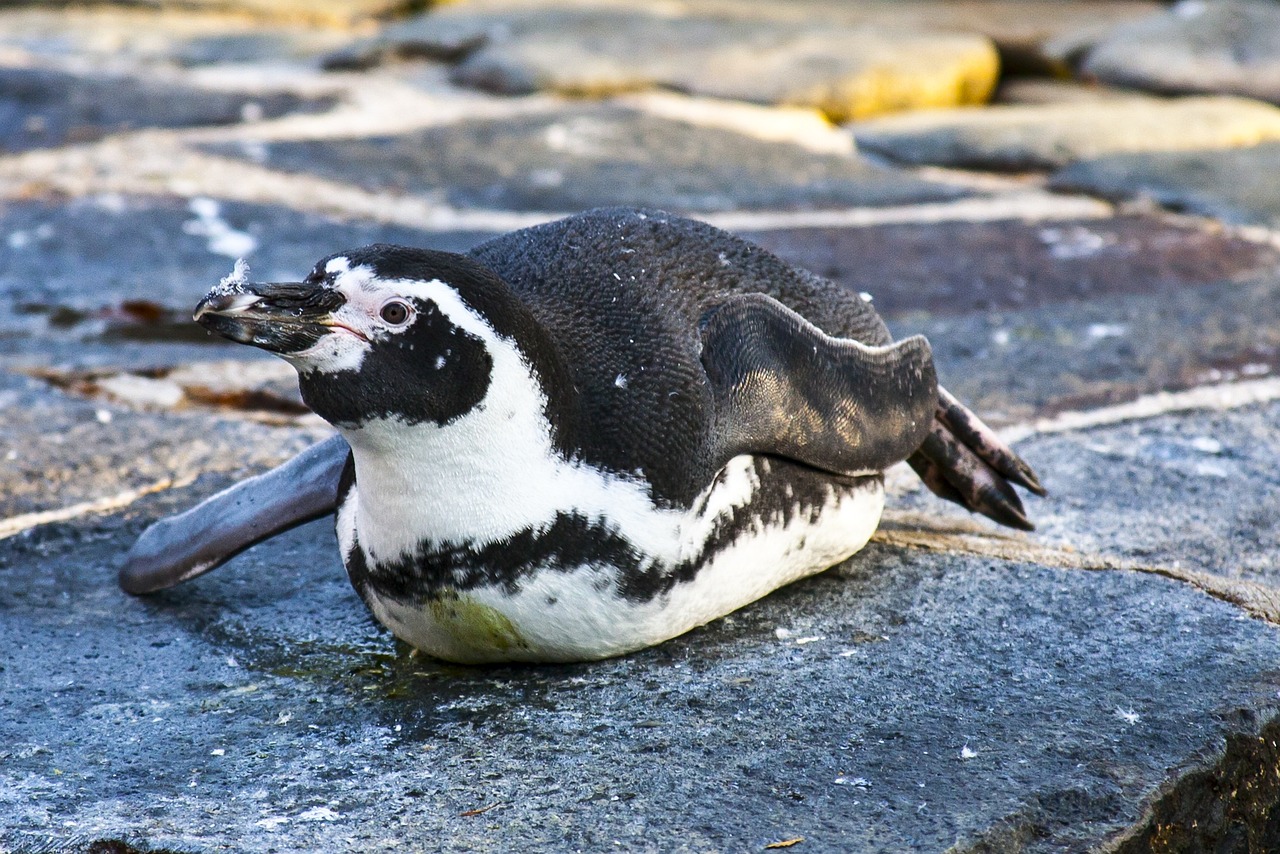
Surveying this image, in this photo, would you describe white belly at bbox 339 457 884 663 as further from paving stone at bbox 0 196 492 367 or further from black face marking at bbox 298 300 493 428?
paving stone at bbox 0 196 492 367

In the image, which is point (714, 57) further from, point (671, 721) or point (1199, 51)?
point (671, 721)

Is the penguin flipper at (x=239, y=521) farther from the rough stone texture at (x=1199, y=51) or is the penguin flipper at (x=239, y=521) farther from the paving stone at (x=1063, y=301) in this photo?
the rough stone texture at (x=1199, y=51)

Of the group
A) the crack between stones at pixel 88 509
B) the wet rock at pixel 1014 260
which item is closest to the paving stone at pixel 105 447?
the crack between stones at pixel 88 509

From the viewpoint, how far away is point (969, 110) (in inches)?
225

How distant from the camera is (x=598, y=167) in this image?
16.3 feet

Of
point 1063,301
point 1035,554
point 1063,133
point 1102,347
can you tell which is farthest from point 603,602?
point 1063,133

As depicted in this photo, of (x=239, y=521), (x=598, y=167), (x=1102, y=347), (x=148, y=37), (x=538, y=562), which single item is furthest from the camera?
(x=148, y=37)

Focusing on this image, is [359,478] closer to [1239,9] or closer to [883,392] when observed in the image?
[883,392]

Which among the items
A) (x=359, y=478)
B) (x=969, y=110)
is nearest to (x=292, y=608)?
(x=359, y=478)

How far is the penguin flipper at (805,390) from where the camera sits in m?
2.24

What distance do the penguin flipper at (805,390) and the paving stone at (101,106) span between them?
132 inches

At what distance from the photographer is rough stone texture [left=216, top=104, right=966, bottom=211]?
4730 mm

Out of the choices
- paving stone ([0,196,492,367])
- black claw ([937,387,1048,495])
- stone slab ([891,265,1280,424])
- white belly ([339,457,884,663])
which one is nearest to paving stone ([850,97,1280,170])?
stone slab ([891,265,1280,424])

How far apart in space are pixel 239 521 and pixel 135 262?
6.45 feet
